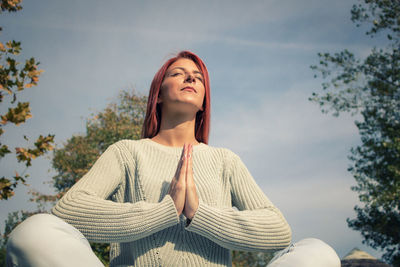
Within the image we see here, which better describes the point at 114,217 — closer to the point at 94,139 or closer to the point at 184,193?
the point at 184,193

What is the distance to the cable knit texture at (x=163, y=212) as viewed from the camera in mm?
2416

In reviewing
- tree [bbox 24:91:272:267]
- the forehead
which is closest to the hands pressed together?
the forehead

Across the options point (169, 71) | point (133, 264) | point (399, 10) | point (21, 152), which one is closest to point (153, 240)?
point (133, 264)

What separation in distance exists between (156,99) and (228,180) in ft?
3.24

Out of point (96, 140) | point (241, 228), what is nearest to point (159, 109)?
point (241, 228)

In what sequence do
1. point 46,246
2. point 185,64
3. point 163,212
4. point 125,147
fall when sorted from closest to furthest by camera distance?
point 46,246 → point 163,212 → point 125,147 → point 185,64

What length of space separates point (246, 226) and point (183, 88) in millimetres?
1323

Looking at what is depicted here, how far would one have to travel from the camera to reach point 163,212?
238 centimetres

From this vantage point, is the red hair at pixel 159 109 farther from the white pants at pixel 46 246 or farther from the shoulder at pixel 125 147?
the white pants at pixel 46 246

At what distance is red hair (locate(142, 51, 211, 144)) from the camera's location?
3358 mm

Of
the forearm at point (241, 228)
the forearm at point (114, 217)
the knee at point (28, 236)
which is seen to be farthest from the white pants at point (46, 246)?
the forearm at point (241, 228)

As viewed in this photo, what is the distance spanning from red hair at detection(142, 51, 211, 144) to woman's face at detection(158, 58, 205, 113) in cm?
6

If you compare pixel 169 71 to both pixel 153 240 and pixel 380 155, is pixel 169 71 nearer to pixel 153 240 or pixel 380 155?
pixel 153 240

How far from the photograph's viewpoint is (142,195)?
2754 millimetres
